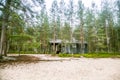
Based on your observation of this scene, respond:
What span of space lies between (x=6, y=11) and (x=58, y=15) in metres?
24.7

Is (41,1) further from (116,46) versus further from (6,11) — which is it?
(116,46)

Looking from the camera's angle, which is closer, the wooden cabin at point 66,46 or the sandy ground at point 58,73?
the sandy ground at point 58,73

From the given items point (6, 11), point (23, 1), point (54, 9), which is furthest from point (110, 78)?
point (54, 9)

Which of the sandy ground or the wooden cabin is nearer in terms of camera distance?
the sandy ground

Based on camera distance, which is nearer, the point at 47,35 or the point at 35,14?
the point at 35,14

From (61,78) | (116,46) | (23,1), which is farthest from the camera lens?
(116,46)

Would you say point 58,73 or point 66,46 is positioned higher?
point 66,46

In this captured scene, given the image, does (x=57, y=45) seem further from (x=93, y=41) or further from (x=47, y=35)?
(x=93, y=41)

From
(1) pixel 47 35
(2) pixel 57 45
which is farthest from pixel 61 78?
(1) pixel 47 35

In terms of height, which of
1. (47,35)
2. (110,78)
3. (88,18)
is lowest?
(110,78)

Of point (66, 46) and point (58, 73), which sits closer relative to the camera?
point (58, 73)

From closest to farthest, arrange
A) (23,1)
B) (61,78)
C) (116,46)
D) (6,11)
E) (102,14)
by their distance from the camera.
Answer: (61,78)
(6,11)
(23,1)
(102,14)
(116,46)

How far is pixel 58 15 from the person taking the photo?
36.2 metres

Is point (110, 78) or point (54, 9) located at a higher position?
point (54, 9)
